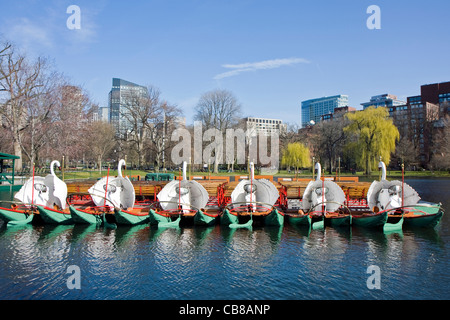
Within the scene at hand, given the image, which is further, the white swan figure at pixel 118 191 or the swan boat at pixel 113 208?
the white swan figure at pixel 118 191

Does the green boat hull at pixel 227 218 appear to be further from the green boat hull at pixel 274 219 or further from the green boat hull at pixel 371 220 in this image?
the green boat hull at pixel 371 220

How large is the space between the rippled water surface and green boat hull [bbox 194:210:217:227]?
0.54 metres

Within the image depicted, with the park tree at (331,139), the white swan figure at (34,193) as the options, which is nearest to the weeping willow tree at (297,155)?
the park tree at (331,139)

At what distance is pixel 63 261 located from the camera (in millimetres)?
14273

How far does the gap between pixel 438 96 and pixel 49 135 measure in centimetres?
11523

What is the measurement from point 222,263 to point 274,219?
746cm

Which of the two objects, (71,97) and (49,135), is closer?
(49,135)

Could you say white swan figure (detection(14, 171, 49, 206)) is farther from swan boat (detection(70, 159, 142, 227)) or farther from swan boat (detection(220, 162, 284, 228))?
swan boat (detection(220, 162, 284, 228))

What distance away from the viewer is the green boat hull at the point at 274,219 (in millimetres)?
20503

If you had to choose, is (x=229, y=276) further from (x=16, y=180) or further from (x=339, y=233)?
(x=16, y=180)

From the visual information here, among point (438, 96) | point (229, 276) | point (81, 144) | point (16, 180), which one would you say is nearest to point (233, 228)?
point (229, 276)

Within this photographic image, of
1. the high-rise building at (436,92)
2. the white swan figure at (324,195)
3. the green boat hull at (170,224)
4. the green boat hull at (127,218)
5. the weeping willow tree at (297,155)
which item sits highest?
the high-rise building at (436,92)

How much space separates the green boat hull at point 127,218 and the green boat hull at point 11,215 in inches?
247
